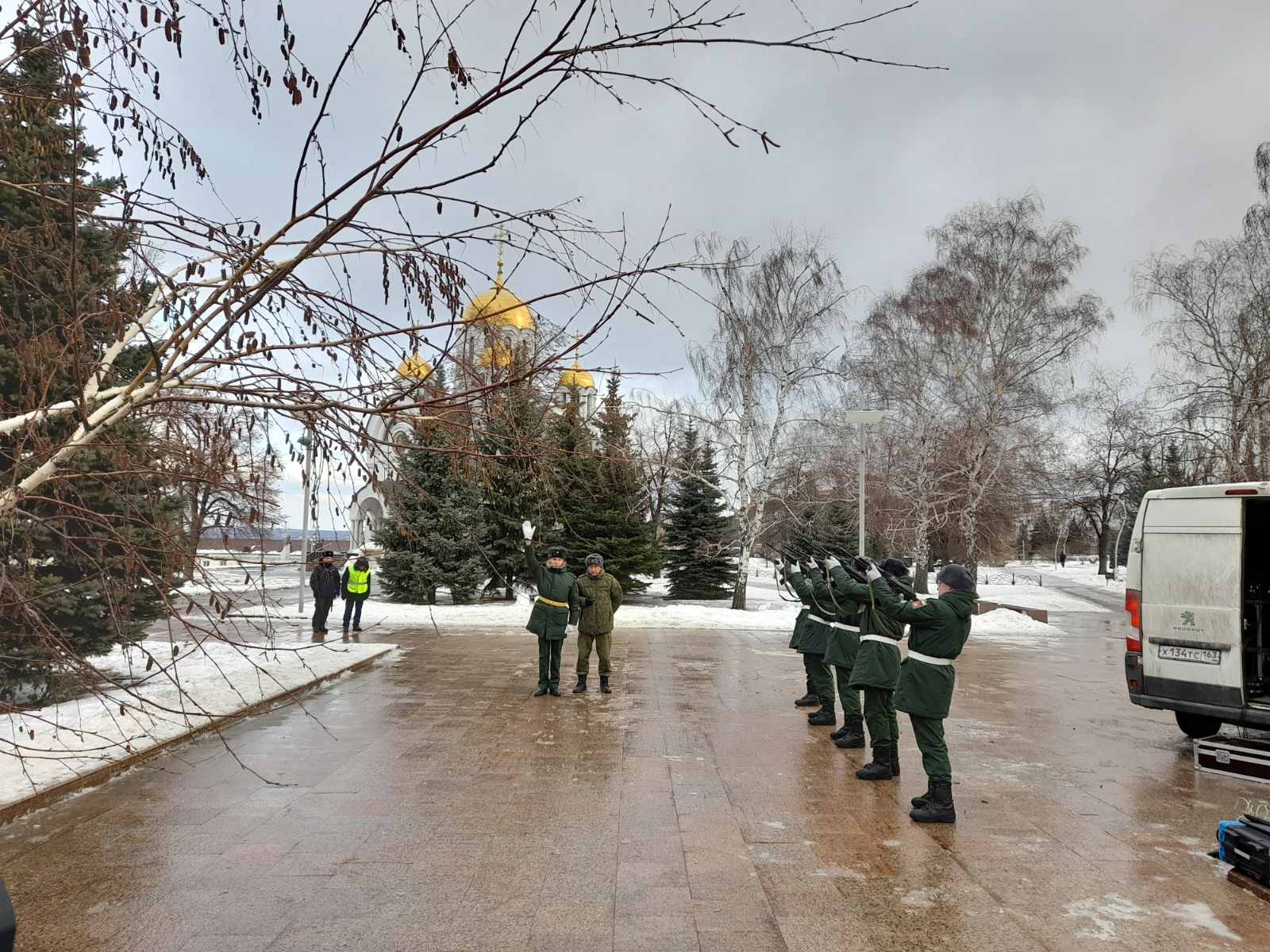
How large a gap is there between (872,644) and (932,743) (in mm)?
1223

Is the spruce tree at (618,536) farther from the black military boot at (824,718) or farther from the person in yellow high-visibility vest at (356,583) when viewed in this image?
the black military boot at (824,718)

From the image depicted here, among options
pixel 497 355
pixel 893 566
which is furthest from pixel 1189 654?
pixel 497 355

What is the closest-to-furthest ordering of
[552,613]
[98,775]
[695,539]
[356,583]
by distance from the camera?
[98,775]
[552,613]
[356,583]
[695,539]

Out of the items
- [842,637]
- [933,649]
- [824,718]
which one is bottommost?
[824,718]

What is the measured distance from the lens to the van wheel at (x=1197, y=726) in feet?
26.6

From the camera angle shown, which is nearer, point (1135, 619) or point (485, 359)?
point (485, 359)

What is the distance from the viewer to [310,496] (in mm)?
3500

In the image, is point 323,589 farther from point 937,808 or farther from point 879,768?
point 937,808

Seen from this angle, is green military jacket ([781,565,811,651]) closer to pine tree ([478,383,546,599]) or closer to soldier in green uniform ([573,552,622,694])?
soldier in green uniform ([573,552,622,694])

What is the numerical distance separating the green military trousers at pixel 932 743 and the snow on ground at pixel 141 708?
12.7ft

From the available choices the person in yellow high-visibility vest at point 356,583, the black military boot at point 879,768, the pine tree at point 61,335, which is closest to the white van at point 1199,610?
the black military boot at point 879,768

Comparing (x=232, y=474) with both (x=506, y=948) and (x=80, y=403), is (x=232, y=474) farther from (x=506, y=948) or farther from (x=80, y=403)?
(x=506, y=948)

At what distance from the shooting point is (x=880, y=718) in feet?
22.0

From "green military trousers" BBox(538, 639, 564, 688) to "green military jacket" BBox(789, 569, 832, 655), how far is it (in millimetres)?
3012
